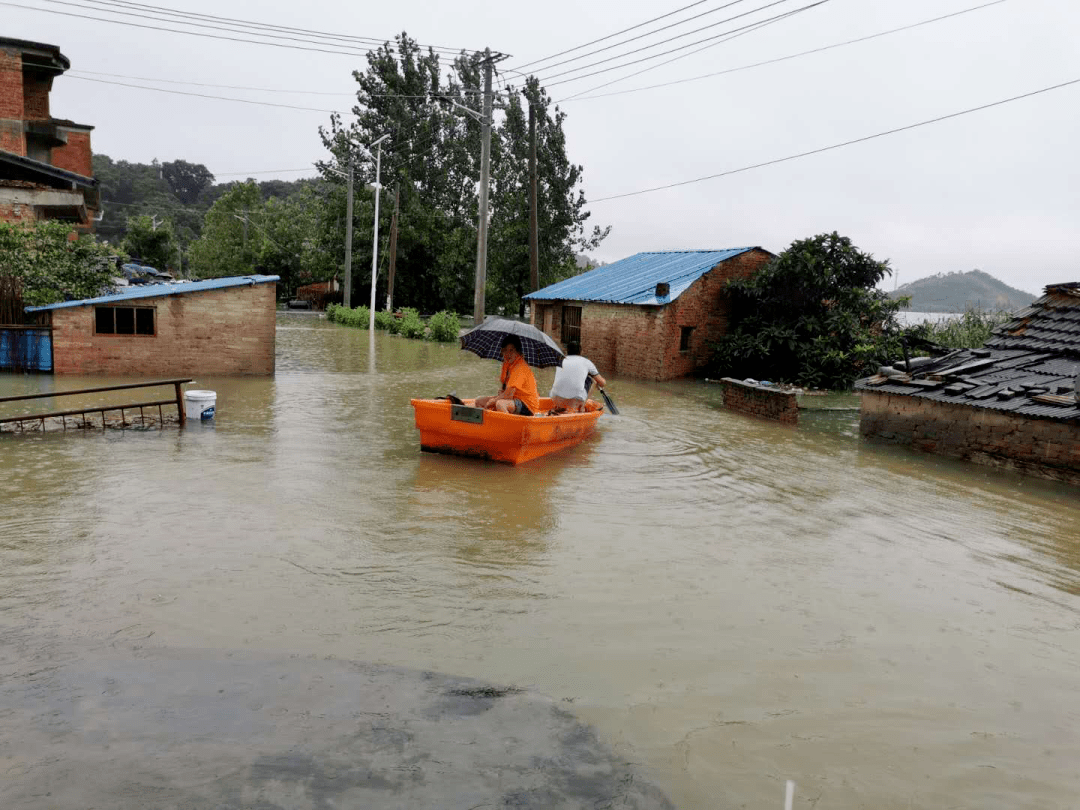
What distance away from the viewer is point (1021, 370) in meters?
15.3

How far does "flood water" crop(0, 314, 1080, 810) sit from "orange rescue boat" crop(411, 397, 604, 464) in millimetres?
284

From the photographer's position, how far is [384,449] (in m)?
13.4

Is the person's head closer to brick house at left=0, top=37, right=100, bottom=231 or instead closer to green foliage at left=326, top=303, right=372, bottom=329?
brick house at left=0, top=37, right=100, bottom=231

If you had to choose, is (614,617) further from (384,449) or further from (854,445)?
(854,445)

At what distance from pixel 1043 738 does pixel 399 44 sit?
57.0 meters

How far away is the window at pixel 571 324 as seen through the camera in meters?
29.4

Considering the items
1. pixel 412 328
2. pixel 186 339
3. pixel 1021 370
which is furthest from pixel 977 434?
pixel 412 328

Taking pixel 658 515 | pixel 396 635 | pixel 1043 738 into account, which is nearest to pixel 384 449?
pixel 658 515

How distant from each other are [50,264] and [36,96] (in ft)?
60.9

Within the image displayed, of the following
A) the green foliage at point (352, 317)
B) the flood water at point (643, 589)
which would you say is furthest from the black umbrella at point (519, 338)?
the green foliage at point (352, 317)

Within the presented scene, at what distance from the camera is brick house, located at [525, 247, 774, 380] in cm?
2523

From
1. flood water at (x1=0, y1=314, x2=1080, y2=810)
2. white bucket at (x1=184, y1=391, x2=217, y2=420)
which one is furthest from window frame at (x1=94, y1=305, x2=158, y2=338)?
flood water at (x1=0, y1=314, x2=1080, y2=810)

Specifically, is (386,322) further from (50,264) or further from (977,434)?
(977,434)

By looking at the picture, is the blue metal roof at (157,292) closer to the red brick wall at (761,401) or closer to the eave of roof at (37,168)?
the eave of roof at (37,168)
